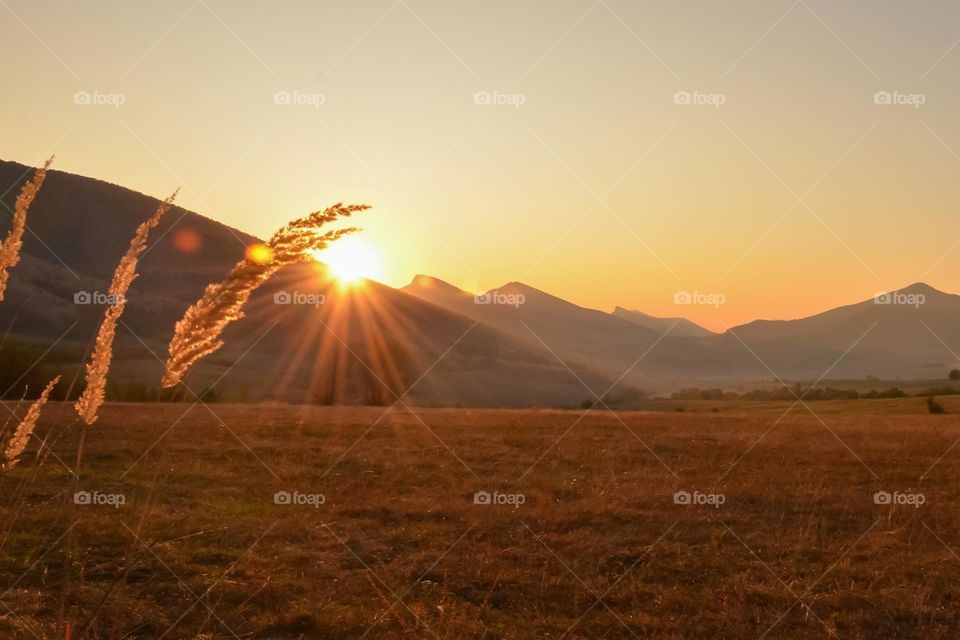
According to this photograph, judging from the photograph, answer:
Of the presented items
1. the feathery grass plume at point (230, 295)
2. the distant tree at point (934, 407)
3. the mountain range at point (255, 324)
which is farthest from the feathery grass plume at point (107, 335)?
the mountain range at point (255, 324)

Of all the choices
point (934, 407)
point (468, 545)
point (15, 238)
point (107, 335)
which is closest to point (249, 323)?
point (934, 407)

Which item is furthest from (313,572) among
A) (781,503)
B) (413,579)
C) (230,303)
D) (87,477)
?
(781,503)

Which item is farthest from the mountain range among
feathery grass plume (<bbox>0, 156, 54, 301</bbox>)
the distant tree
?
feathery grass plume (<bbox>0, 156, 54, 301</bbox>)

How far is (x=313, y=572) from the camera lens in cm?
910

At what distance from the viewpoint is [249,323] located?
393 ft

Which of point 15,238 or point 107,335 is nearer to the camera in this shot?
point 107,335

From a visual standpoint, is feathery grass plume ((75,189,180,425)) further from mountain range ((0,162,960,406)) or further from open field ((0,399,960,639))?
mountain range ((0,162,960,406))

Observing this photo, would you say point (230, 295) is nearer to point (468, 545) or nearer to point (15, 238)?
point (15, 238)

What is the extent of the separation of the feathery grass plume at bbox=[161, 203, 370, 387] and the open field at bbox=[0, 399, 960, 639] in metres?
0.48

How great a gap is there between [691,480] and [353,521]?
7.43 meters

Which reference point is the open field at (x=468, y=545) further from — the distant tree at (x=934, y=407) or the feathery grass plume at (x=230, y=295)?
the distant tree at (x=934, y=407)

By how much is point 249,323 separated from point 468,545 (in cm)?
11474

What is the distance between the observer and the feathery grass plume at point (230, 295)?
362cm

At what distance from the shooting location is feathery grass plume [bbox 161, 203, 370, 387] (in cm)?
362
